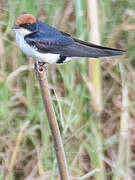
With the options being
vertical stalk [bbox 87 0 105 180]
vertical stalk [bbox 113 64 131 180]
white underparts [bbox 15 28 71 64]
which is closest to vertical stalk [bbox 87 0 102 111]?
vertical stalk [bbox 87 0 105 180]

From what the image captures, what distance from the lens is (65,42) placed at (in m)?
1.88

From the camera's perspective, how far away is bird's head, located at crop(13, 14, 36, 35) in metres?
1.76

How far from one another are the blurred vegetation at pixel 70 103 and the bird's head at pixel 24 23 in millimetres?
442

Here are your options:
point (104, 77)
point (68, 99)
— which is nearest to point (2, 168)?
point (68, 99)

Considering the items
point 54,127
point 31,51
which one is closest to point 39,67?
point 31,51

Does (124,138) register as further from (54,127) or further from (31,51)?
(54,127)

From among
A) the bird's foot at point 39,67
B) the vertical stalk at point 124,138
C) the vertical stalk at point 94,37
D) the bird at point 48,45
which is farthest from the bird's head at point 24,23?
the vertical stalk at point 124,138

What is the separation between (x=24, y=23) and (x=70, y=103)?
66 centimetres

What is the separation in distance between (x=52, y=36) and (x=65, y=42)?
0.07m

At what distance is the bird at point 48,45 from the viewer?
1746mm

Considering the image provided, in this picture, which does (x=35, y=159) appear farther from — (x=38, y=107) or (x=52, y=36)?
(x=52, y=36)

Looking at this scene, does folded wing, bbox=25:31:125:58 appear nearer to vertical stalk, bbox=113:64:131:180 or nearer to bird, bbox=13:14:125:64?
bird, bbox=13:14:125:64

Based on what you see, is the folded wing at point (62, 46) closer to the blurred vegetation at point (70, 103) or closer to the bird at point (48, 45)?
the bird at point (48, 45)

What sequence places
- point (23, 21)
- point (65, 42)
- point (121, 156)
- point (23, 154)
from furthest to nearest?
point (23, 154)
point (121, 156)
point (65, 42)
point (23, 21)
